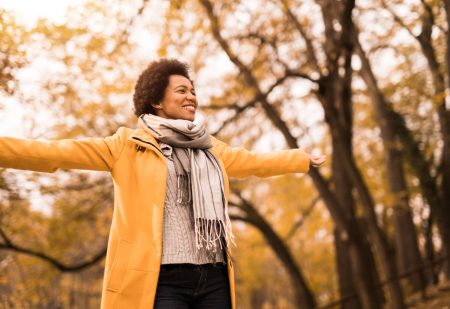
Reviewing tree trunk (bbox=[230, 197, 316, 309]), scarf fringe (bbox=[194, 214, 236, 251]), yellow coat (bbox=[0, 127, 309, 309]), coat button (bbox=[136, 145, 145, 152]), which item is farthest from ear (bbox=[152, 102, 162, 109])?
tree trunk (bbox=[230, 197, 316, 309])

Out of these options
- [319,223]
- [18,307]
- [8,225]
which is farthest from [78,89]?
[319,223]

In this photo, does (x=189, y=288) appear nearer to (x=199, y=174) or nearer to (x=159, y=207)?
(x=159, y=207)

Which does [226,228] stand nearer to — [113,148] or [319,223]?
[113,148]

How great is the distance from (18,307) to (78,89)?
10.6 feet

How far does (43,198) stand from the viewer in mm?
7660

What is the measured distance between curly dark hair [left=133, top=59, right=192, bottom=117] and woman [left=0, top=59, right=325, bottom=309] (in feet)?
0.45

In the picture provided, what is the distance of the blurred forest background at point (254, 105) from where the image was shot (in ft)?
20.5

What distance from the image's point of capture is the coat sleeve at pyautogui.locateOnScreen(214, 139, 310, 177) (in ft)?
9.78

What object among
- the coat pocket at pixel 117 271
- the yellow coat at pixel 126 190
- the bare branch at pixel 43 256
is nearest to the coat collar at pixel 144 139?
the yellow coat at pixel 126 190

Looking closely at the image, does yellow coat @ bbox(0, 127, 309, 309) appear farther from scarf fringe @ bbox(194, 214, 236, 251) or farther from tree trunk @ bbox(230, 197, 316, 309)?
tree trunk @ bbox(230, 197, 316, 309)

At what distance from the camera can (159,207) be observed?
8.06ft

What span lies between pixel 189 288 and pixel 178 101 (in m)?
0.99

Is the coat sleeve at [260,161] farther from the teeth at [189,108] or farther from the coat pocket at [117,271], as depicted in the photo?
the coat pocket at [117,271]

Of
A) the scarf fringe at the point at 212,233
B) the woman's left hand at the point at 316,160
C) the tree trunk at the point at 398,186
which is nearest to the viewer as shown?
the scarf fringe at the point at 212,233
